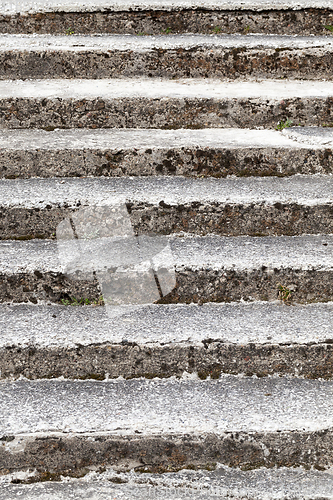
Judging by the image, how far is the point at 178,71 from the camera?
2688mm

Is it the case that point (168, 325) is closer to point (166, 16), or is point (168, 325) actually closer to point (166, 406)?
point (166, 406)

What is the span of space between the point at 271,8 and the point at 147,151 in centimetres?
162

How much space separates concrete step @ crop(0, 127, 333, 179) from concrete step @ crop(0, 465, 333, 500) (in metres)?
1.65

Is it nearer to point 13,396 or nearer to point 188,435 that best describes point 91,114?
point 13,396

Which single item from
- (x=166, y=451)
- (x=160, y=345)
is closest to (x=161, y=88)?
(x=160, y=345)

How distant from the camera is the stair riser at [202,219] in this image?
7.20 ft

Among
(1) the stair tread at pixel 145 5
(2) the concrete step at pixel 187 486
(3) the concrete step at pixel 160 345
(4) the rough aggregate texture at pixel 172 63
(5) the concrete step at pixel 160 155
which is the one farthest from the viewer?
(1) the stair tread at pixel 145 5

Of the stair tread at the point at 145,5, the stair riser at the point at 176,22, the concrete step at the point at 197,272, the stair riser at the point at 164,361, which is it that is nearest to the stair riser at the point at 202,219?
the concrete step at the point at 197,272

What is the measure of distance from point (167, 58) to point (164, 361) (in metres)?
2.03

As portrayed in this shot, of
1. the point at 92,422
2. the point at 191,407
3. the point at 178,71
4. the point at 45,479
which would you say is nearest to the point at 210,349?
the point at 191,407

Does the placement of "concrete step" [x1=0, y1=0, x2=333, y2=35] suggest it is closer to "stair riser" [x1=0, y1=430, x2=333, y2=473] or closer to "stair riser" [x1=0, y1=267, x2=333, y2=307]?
"stair riser" [x1=0, y1=267, x2=333, y2=307]

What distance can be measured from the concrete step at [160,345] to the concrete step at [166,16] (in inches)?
87.3

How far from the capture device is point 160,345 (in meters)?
1.95

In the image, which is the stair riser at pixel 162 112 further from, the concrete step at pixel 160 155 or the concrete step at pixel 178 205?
the concrete step at pixel 178 205
